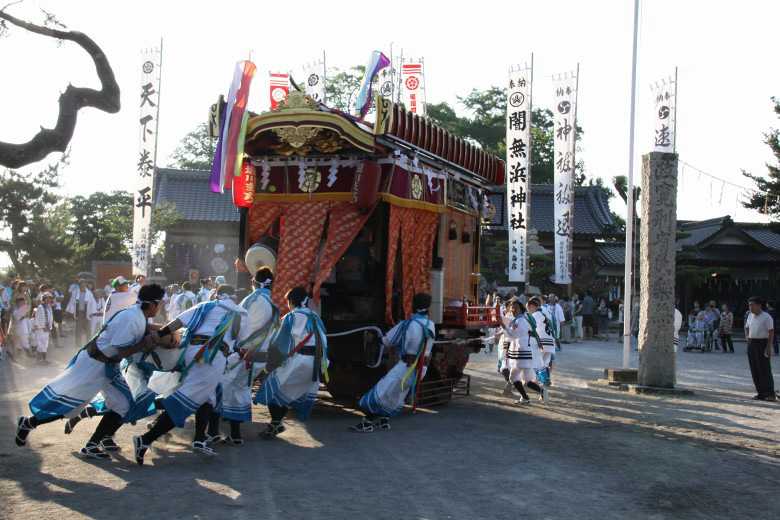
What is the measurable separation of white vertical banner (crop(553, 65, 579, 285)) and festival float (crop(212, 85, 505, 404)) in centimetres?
831

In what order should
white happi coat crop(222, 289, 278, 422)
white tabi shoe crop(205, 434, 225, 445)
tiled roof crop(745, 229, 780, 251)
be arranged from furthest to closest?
tiled roof crop(745, 229, 780, 251) → white happi coat crop(222, 289, 278, 422) → white tabi shoe crop(205, 434, 225, 445)

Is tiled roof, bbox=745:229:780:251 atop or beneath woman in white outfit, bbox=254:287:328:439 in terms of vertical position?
atop

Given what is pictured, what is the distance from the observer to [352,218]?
10.2 m

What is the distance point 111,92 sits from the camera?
5734 mm

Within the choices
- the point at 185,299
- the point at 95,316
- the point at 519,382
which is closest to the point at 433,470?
the point at 519,382

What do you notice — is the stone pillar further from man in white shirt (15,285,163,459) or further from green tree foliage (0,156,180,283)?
green tree foliage (0,156,180,283)

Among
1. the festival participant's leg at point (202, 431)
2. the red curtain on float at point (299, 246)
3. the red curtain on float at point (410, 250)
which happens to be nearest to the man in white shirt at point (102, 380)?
the festival participant's leg at point (202, 431)

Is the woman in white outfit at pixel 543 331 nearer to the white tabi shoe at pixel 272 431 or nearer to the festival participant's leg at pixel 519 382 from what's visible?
the festival participant's leg at pixel 519 382

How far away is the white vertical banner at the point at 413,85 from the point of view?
64.5 feet

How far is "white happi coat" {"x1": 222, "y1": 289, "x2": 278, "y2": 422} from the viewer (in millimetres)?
7750

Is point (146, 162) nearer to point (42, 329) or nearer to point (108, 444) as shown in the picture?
point (42, 329)

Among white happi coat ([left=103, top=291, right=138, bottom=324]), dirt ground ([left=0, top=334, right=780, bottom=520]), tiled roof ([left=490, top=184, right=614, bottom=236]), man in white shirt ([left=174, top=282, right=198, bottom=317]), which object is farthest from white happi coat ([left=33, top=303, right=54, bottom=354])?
tiled roof ([left=490, top=184, right=614, bottom=236])

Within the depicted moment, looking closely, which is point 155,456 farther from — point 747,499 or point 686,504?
point 747,499

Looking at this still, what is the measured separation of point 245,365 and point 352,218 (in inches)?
114
